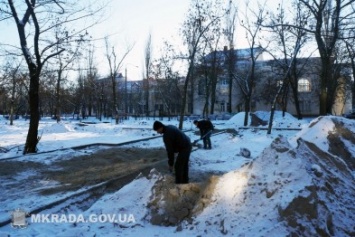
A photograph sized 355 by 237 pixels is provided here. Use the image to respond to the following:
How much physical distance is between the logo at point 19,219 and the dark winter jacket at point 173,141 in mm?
2774

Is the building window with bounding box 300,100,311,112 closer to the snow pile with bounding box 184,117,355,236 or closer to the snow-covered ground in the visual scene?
the snow-covered ground

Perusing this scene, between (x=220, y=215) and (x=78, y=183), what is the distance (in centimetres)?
469

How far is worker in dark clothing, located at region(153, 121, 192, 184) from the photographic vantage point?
7.44 meters

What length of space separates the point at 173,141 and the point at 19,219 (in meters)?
3.05

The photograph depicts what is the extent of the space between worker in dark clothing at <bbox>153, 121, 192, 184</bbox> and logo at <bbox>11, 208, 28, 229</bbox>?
9.03 ft

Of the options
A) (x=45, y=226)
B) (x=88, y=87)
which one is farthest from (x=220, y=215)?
(x=88, y=87)

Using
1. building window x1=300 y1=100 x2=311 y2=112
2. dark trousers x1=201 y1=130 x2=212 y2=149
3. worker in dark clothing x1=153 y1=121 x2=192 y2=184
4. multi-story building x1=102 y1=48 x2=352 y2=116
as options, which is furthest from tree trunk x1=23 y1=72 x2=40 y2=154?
building window x1=300 y1=100 x2=311 y2=112

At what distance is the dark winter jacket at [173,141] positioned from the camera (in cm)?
745

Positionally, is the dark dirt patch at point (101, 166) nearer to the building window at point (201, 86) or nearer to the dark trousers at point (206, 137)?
the dark trousers at point (206, 137)

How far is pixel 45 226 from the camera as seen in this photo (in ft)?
20.4

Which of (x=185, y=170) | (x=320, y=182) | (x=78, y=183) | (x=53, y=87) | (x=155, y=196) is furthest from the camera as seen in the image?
(x=53, y=87)

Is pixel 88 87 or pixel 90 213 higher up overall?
pixel 88 87

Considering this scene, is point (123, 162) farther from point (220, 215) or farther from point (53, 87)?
point (53, 87)

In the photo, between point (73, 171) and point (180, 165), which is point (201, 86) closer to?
point (73, 171)
